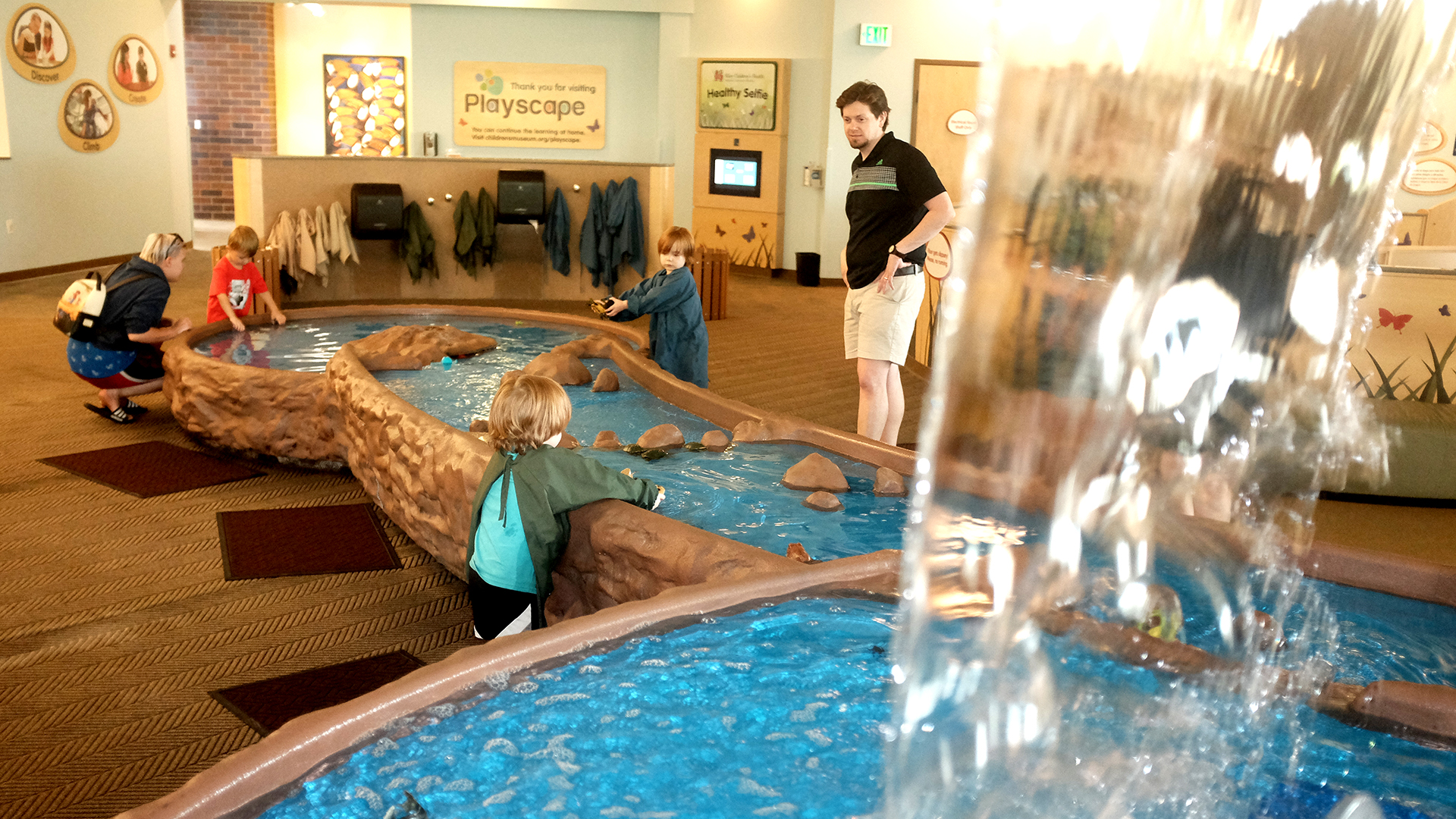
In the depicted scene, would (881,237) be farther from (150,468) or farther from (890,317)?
(150,468)

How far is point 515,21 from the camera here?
38.6ft

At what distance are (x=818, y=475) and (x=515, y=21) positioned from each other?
31.2 ft

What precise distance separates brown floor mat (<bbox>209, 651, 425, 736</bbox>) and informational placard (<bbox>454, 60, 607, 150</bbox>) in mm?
9847

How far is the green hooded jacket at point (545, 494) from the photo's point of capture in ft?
9.37

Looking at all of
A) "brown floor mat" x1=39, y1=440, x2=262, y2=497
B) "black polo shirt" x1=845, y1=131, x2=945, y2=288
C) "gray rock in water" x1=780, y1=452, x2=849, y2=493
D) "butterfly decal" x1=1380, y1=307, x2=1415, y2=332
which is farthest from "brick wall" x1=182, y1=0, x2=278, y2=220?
"butterfly decal" x1=1380, y1=307, x2=1415, y2=332

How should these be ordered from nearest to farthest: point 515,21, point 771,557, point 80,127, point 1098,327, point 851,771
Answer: point 1098,327 → point 851,771 → point 771,557 → point 80,127 → point 515,21

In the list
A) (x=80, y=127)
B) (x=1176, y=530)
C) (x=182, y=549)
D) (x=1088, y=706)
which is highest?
(x=80, y=127)

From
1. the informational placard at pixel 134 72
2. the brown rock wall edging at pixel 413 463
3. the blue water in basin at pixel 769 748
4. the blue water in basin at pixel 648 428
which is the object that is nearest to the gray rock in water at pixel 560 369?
the blue water in basin at pixel 648 428

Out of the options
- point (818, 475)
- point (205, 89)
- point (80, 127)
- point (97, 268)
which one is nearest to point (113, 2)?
point (80, 127)

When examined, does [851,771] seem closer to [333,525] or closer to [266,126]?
[333,525]

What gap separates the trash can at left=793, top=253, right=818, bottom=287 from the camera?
1080cm

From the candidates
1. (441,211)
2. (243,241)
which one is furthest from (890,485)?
(441,211)

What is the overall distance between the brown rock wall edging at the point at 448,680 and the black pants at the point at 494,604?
570 mm

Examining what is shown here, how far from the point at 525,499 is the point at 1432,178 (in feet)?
29.7
